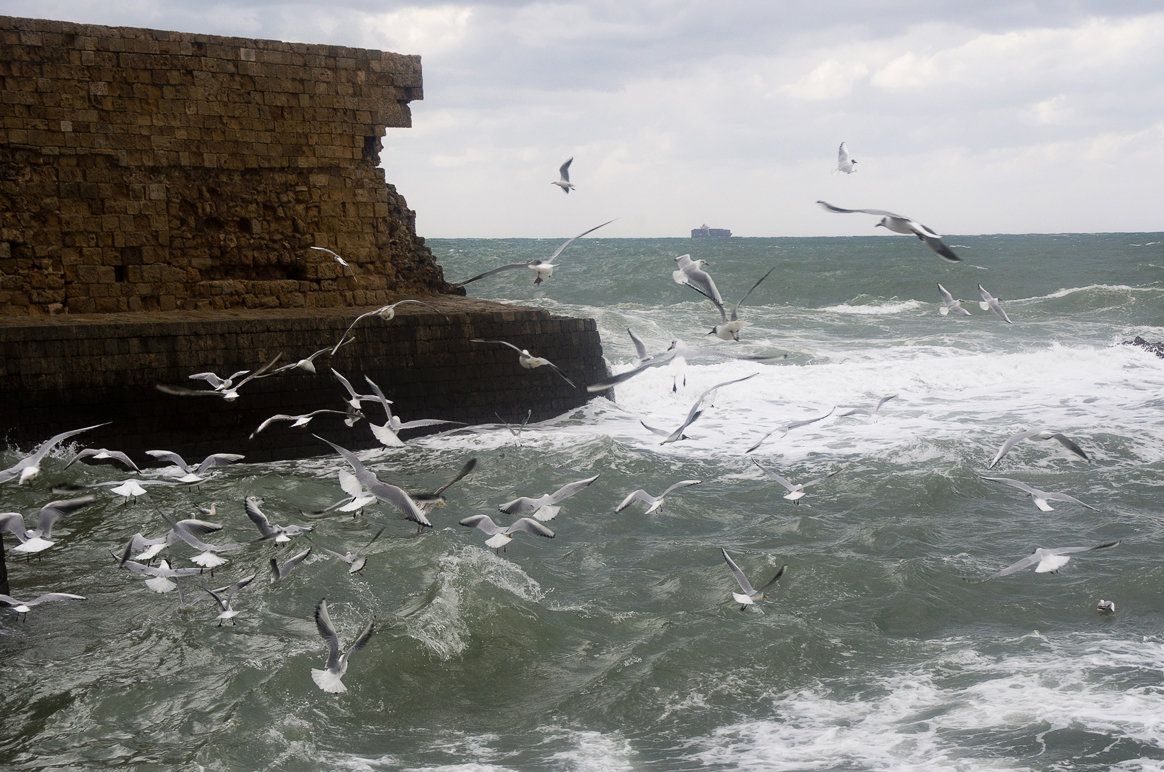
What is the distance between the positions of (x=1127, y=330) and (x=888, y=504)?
17.1 meters

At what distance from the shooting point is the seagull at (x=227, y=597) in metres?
5.30

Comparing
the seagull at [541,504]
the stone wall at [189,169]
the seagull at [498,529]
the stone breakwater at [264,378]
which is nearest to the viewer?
the seagull at [498,529]

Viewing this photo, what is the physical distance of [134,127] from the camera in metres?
13.3

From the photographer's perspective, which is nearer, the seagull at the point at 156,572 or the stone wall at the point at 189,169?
the seagull at the point at 156,572

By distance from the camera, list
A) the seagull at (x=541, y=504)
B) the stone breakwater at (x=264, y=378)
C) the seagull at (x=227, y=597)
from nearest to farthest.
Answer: the seagull at (x=227, y=597), the seagull at (x=541, y=504), the stone breakwater at (x=264, y=378)

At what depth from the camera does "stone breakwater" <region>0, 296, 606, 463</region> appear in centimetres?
1050

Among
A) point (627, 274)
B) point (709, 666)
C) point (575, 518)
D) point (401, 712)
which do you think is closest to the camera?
point (401, 712)

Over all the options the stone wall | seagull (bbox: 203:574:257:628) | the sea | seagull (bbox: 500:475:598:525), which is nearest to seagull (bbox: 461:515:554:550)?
seagull (bbox: 500:475:598:525)

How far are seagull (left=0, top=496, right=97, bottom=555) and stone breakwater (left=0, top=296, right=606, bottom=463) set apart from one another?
5.33 meters

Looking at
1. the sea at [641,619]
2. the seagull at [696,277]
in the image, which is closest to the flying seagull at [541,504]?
the sea at [641,619]

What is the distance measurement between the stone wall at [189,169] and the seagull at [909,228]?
418 inches

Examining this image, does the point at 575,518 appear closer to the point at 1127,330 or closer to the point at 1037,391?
the point at 1037,391

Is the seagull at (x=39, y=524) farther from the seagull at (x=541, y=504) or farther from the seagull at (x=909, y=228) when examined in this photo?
the seagull at (x=909, y=228)

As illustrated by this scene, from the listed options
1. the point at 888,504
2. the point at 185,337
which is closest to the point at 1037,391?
the point at 888,504
